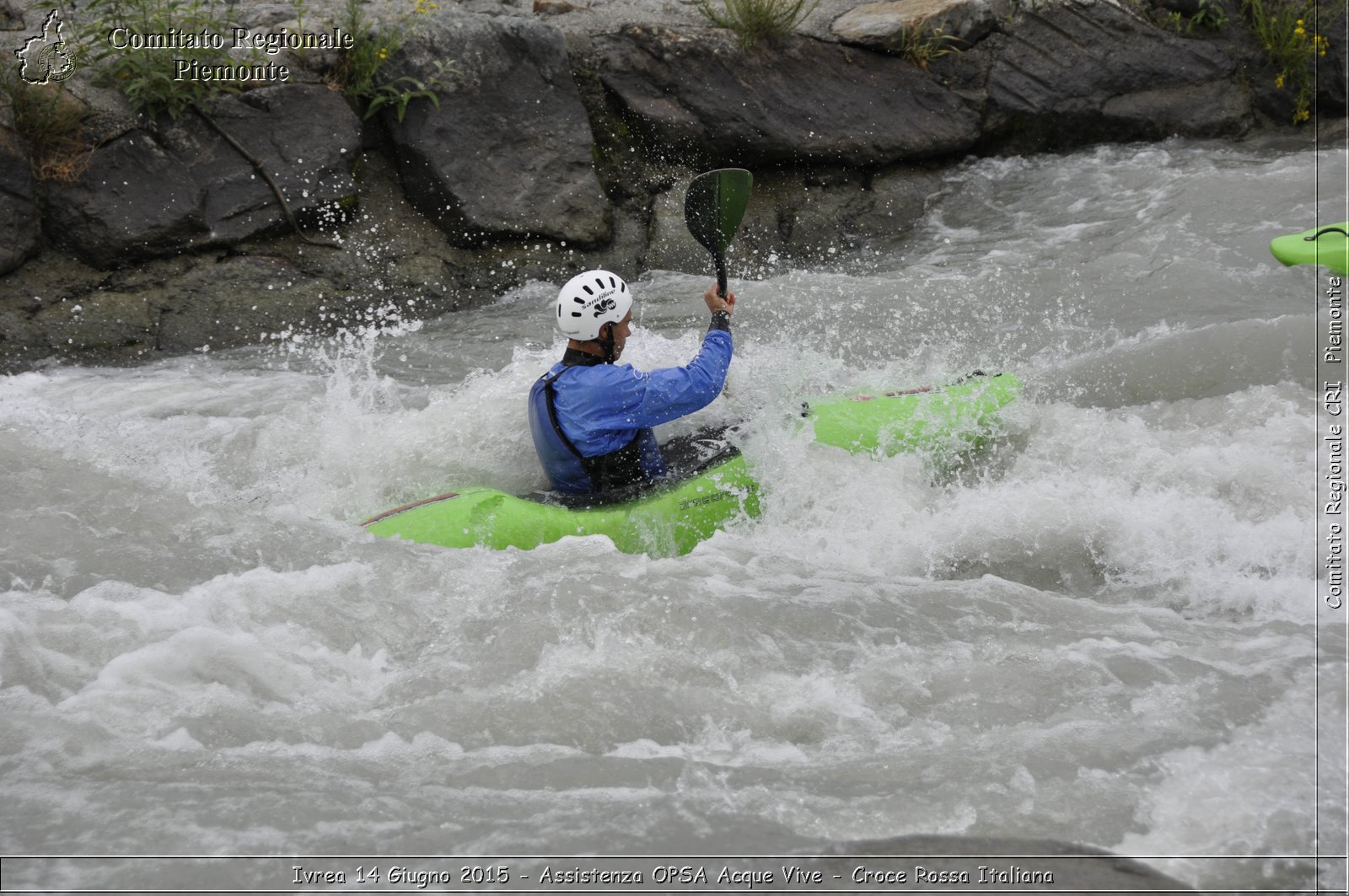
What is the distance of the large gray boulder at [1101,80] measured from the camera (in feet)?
26.7

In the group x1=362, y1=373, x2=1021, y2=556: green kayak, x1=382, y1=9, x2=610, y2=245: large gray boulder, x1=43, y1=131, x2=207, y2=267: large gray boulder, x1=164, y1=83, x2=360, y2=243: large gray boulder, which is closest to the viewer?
x1=362, y1=373, x2=1021, y2=556: green kayak

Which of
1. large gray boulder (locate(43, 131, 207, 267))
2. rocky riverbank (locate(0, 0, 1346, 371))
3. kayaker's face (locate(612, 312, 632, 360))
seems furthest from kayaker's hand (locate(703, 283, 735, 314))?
large gray boulder (locate(43, 131, 207, 267))

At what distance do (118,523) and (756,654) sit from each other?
2089 mm

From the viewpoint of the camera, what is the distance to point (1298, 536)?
3.69 m

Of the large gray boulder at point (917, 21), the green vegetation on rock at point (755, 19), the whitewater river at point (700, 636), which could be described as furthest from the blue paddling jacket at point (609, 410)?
the large gray boulder at point (917, 21)

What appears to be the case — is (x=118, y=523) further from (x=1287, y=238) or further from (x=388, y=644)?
(x=1287, y=238)

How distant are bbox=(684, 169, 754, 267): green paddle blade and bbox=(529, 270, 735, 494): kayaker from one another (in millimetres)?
806

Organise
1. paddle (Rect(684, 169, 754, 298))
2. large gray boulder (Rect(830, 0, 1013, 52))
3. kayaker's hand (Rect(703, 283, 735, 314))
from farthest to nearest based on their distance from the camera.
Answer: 1. large gray boulder (Rect(830, 0, 1013, 52))
2. paddle (Rect(684, 169, 754, 298))
3. kayaker's hand (Rect(703, 283, 735, 314))

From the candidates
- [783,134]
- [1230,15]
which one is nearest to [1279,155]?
[1230,15]

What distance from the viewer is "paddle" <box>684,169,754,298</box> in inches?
186

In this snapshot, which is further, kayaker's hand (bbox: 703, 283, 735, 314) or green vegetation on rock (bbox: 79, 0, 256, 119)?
green vegetation on rock (bbox: 79, 0, 256, 119)

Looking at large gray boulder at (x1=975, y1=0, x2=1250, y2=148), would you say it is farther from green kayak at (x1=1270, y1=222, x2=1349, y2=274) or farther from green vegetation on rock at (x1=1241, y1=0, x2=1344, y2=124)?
green kayak at (x1=1270, y1=222, x2=1349, y2=274)

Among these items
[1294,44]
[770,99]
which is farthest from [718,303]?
[1294,44]

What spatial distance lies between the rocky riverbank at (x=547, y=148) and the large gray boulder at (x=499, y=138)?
15 mm
